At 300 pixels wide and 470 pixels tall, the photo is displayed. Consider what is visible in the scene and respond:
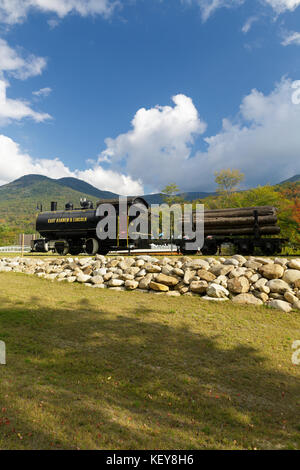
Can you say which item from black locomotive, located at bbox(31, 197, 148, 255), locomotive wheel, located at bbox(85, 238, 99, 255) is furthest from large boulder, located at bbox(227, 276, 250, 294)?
locomotive wheel, located at bbox(85, 238, 99, 255)

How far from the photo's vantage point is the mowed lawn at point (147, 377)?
2.88 meters

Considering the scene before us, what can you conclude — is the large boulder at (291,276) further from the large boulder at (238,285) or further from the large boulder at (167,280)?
the large boulder at (167,280)

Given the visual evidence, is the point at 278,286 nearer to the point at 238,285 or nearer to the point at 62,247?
the point at 238,285

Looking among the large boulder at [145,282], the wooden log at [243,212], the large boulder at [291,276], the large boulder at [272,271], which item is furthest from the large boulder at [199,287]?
the wooden log at [243,212]

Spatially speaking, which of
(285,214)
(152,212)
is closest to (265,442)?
(152,212)

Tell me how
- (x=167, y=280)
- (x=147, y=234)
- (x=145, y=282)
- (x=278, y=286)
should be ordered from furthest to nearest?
(x=147, y=234) < (x=145, y=282) < (x=167, y=280) < (x=278, y=286)

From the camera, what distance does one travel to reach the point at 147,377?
13.6 ft

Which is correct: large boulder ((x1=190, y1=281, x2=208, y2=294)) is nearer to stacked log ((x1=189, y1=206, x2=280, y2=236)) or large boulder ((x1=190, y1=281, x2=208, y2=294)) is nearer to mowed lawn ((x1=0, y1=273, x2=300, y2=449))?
mowed lawn ((x1=0, y1=273, x2=300, y2=449))

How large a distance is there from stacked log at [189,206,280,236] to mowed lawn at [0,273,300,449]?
1049 cm

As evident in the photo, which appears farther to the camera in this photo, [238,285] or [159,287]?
[159,287]

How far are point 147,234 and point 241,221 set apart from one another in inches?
243

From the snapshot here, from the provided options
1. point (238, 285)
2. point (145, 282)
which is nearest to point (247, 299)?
point (238, 285)

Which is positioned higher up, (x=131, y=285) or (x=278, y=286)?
(x=278, y=286)

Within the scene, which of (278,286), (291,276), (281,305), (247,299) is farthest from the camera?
(291,276)
